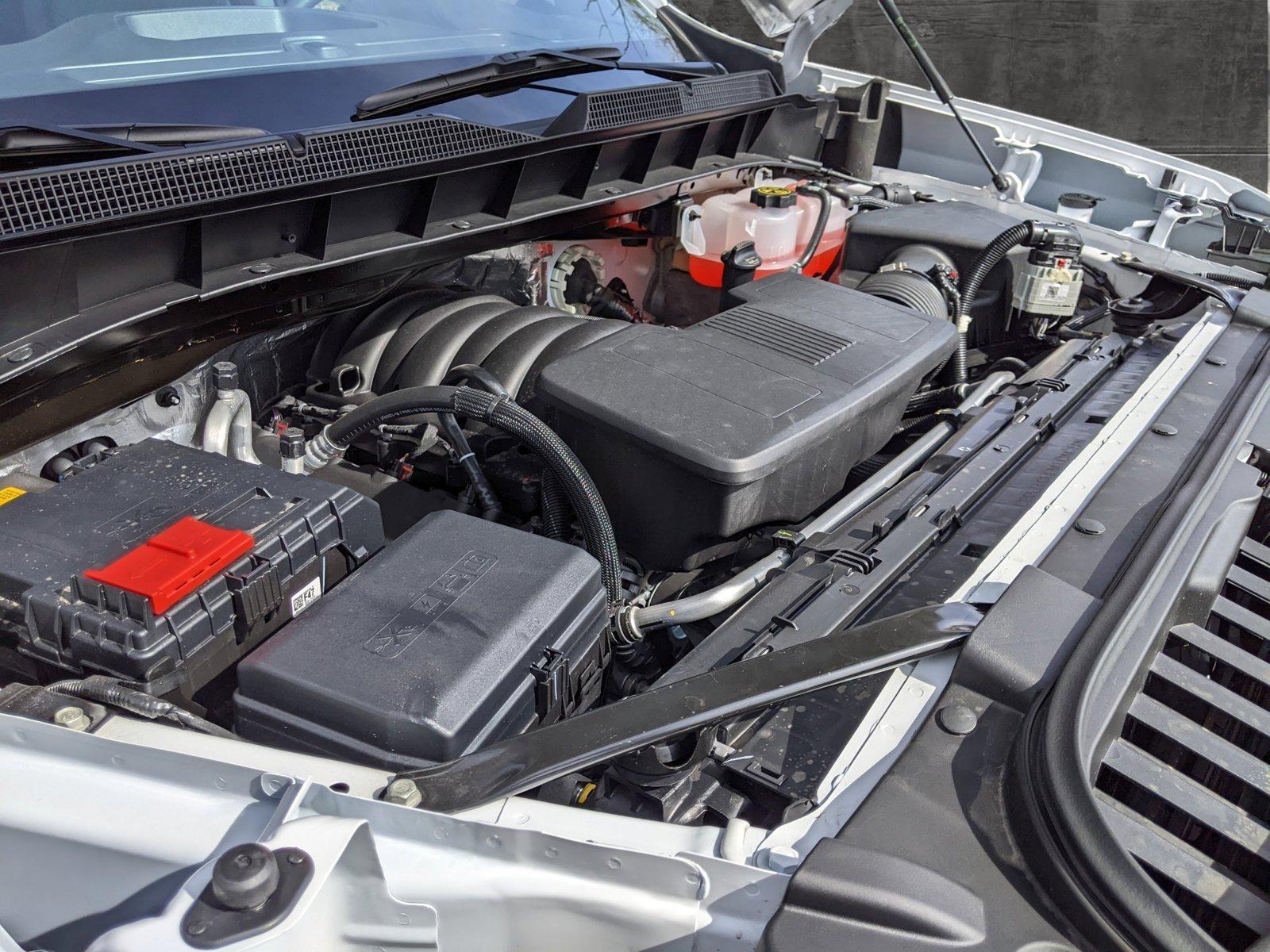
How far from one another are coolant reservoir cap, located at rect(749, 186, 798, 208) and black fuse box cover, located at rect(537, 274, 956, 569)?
2.13ft

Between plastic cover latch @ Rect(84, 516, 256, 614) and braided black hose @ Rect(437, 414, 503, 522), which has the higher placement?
plastic cover latch @ Rect(84, 516, 256, 614)

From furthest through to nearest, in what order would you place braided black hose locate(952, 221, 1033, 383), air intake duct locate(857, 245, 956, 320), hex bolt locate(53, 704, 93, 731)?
braided black hose locate(952, 221, 1033, 383), air intake duct locate(857, 245, 956, 320), hex bolt locate(53, 704, 93, 731)

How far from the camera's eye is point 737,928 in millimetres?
844

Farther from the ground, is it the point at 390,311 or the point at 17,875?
the point at 390,311

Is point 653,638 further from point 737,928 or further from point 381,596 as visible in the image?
point 737,928

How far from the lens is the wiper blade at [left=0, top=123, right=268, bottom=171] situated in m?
1.31

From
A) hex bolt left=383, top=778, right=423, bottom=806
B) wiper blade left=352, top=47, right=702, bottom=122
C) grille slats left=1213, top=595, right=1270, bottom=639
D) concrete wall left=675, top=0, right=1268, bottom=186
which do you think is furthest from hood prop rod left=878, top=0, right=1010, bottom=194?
concrete wall left=675, top=0, right=1268, bottom=186

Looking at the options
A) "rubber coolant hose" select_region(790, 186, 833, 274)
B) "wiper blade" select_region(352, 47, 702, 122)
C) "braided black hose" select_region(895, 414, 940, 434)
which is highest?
"wiper blade" select_region(352, 47, 702, 122)

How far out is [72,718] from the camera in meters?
1.00

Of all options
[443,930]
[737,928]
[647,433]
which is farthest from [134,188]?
[737,928]

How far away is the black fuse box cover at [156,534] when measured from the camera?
107 cm

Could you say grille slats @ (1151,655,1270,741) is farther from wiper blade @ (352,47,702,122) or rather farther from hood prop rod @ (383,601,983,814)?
wiper blade @ (352,47,702,122)

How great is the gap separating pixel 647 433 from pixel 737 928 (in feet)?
2.52

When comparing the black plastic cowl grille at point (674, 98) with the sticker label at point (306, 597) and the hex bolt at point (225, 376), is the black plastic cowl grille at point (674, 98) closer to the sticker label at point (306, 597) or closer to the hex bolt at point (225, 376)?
the hex bolt at point (225, 376)
